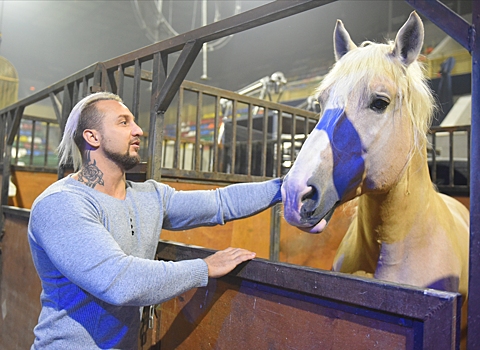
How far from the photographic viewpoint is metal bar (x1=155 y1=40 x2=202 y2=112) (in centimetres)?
145

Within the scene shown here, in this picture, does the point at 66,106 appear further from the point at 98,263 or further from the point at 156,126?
the point at 98,263

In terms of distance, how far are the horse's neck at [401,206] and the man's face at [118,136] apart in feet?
2.59

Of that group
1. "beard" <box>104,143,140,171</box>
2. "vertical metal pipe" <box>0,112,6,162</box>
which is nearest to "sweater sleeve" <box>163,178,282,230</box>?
"beard" <box>104,143,140,171</box>

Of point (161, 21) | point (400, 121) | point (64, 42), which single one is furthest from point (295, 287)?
point (64, 42)

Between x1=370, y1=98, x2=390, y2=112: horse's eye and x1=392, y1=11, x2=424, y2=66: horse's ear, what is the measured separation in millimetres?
155

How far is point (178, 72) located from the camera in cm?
149

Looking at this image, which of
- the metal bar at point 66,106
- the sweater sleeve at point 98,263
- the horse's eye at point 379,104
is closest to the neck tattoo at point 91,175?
the sweater sleeve at point 98,263

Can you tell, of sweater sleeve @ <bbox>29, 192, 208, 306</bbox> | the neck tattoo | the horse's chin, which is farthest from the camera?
the neck tattoo

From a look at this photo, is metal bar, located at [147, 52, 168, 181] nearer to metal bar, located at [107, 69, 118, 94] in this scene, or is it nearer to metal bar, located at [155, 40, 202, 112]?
metal bar, located at [155, 40, 202, 112]

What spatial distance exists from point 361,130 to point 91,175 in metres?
0.80

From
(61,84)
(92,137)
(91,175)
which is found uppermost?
(61,84)

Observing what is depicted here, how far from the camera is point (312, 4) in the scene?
3.38 ft

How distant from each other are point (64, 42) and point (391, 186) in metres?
8.88

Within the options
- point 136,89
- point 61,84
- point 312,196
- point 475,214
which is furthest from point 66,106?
point 475,214
